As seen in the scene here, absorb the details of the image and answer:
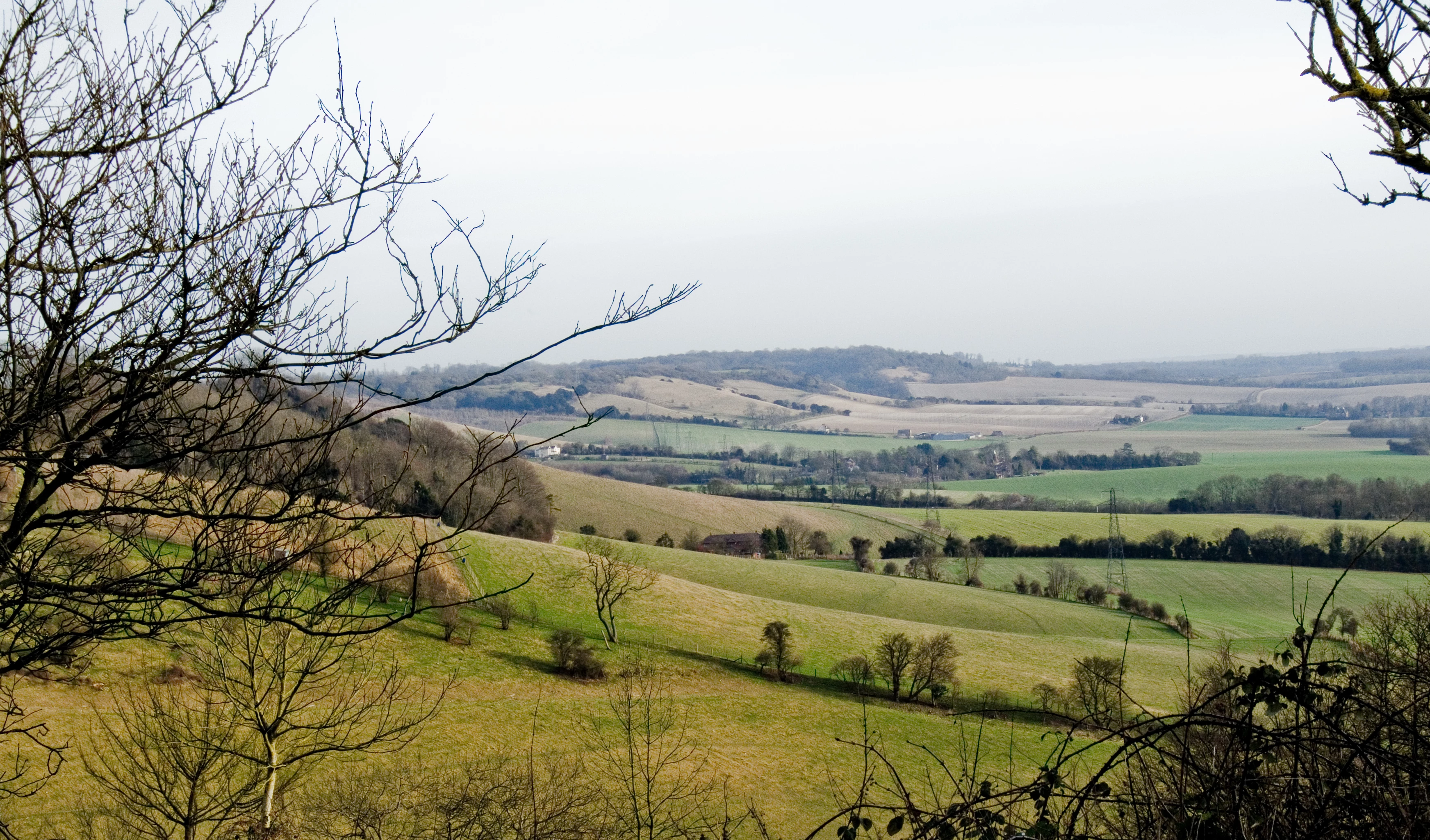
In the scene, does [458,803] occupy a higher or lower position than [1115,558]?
higher

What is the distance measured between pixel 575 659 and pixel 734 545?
3203cm

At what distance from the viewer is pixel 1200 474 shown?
8444 cm

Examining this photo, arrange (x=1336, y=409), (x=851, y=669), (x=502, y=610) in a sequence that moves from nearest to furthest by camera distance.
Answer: (x=851, y=669) → (x=502, y=610) → (x=1336, y=409)

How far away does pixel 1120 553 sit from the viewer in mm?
56844

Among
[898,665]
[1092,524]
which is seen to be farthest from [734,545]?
[898,665]

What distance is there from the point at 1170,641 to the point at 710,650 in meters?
25.0

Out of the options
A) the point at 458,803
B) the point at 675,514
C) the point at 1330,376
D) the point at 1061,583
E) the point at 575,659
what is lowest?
the point at 1061,583

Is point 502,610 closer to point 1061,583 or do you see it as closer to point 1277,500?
point 1061,583

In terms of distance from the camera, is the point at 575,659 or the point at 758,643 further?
the point at 758,643

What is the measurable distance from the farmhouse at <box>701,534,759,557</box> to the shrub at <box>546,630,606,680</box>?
29.7 meters

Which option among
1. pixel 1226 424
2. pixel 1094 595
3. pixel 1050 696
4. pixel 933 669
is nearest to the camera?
pixel 1050 696

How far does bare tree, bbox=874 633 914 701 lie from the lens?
34.9 meters

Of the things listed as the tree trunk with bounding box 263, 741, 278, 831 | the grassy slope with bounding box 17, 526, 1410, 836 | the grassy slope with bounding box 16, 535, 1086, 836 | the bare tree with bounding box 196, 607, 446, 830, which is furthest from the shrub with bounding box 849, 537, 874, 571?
the tree trunk with bounding box 263, 741, 278, 831

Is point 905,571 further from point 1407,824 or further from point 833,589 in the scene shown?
point 1407,824
